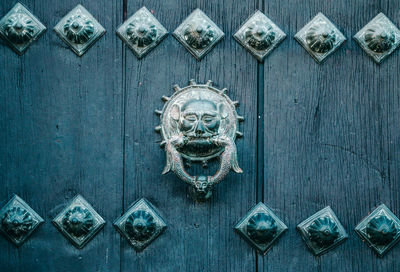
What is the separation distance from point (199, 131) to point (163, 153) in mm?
113

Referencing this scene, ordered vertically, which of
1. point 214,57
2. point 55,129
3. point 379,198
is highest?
point 214,57

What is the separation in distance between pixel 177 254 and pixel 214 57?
0.38m

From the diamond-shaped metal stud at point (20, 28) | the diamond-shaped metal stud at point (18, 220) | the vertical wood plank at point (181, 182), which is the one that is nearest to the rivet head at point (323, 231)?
the vertical wood plank at point (181, 182)

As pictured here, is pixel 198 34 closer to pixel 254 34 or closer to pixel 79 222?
pixel 254 34

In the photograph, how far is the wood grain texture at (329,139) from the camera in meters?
1.01

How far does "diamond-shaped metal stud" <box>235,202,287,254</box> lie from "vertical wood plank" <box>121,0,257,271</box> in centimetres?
1

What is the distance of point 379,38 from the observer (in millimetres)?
1016

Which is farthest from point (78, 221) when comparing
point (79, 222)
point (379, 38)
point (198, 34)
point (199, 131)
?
point (379, 38)

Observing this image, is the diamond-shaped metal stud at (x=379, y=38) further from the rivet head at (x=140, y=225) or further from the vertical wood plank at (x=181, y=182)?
the rivet head at (x=140, y=225)

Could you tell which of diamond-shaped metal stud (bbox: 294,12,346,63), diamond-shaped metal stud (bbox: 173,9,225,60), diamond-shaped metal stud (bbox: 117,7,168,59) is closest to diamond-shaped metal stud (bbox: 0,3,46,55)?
diamond-shaped metal stud (bbox: 117,7,168,59)

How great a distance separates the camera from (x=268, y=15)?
1.04 metres

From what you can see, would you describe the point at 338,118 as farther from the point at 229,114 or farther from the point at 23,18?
the point at 23,18

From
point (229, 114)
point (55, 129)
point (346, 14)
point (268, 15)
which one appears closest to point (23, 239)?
point (55, 129)

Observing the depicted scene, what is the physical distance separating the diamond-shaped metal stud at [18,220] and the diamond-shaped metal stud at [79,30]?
1.02 ft
